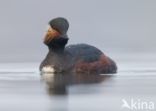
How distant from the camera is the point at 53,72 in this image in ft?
98.5

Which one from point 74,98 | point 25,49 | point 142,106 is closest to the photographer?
point 142,106

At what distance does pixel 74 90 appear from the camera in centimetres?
2509

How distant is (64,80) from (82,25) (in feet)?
96.5

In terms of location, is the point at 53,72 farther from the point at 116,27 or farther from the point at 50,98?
the point at 116,27

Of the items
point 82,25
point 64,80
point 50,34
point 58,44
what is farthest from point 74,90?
point 82,25

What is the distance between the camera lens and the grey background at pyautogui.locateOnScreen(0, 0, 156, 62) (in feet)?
143

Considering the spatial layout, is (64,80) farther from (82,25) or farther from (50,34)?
(82,25)

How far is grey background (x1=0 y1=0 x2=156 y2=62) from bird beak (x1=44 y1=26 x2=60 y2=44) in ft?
16.1

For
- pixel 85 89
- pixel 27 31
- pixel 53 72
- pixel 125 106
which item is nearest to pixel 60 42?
pixel 53 72

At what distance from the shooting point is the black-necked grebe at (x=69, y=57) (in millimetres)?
29766

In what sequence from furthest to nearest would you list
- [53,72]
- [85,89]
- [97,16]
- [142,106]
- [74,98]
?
[97,16] < [53,72] < [85,89] < [74,98] < [142,106]

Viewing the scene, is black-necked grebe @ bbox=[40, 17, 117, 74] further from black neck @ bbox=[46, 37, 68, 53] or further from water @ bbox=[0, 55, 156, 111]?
water @ bbox=[0, 55, 156, 111]

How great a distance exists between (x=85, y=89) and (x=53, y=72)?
487 cm

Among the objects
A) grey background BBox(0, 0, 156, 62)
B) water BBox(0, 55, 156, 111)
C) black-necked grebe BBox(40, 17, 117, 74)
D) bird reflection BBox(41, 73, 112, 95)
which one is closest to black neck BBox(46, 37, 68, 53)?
black-necked grebe BBox(40, 17, 117, 74)
